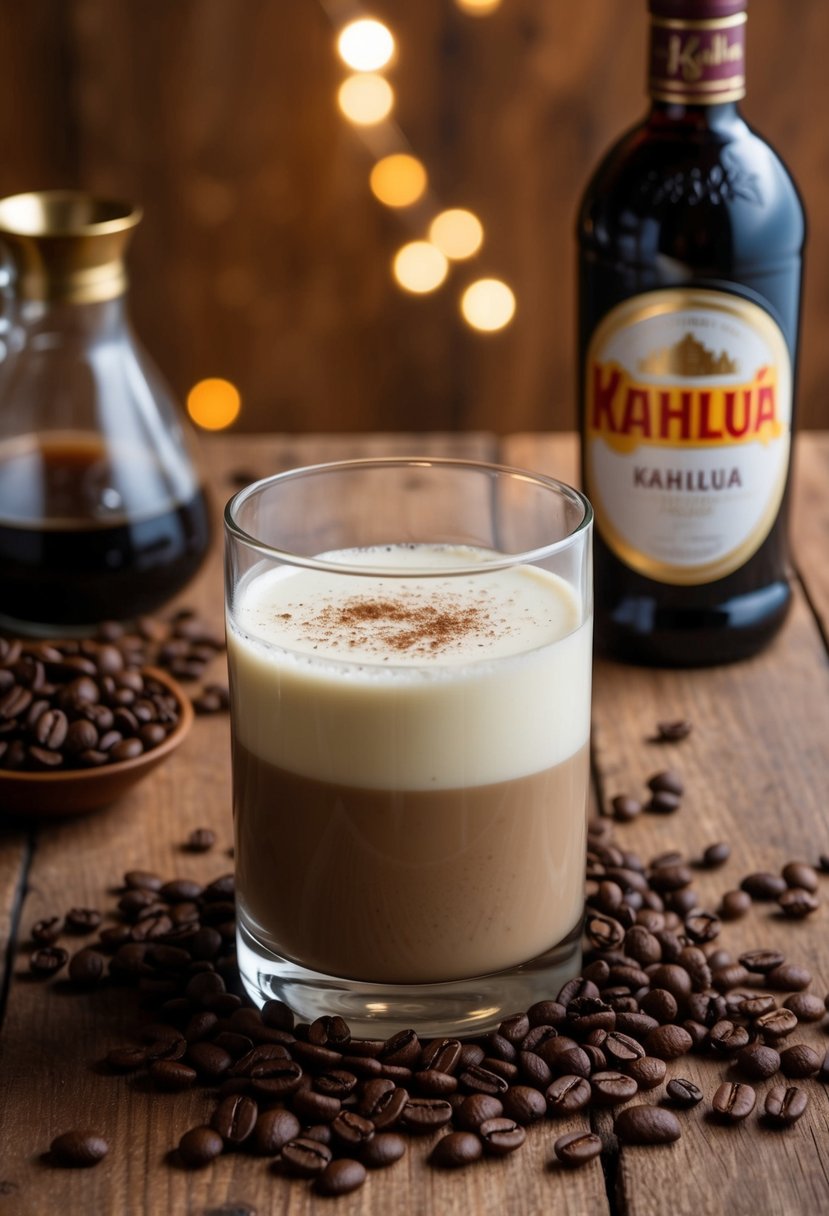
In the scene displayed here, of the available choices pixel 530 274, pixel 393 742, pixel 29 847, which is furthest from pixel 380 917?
pixel 530 274

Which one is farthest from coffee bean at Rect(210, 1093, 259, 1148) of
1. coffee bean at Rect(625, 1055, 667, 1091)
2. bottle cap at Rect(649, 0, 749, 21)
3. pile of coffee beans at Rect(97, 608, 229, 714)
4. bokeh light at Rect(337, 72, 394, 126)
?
bokeh light at Rect(337, 72, 394, 126)

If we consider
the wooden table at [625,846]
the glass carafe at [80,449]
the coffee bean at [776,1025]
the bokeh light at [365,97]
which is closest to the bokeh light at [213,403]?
the bokeh light at [365,97]

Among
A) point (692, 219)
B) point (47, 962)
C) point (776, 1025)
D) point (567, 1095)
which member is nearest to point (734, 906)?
point (776, 1025)

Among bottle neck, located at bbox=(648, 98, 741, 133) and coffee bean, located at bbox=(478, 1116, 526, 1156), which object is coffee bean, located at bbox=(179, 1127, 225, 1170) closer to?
coffee bean, located at bbox=(478, 1116, 526, 1156)

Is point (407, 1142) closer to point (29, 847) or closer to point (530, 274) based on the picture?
point (29, 847)

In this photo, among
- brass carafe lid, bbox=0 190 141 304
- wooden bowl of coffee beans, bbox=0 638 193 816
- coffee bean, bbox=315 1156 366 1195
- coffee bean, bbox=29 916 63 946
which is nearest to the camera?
coffee bean, bbox=315 1156 366 1195

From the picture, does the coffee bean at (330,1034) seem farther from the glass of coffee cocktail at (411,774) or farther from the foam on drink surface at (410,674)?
the foam on drink surface at (410,674)

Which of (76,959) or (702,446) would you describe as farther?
(702,446)
